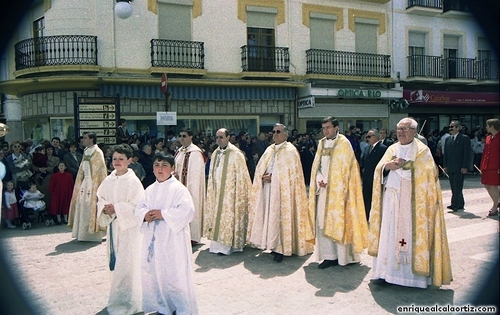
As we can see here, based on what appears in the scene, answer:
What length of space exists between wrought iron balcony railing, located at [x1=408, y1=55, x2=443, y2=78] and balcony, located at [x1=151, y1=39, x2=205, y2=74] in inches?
386

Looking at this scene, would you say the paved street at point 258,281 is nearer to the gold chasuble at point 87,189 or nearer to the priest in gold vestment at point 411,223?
the priest in gold vestment at point 411,223

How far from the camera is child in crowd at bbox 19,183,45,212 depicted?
8.77m

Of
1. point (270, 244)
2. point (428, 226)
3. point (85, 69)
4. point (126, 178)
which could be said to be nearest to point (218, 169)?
point (270, 244)

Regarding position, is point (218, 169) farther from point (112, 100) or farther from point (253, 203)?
point (112, 100)

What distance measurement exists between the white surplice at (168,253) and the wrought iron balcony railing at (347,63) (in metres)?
14.3

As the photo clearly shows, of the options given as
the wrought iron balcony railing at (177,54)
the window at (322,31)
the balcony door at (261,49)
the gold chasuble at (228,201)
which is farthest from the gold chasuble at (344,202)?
the window at (322,31)

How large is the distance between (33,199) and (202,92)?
826cm

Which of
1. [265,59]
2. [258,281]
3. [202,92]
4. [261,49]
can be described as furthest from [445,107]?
[258,281]

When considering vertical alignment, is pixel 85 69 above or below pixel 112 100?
above

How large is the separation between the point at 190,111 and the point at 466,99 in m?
13.1

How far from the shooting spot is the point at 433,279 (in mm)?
4676

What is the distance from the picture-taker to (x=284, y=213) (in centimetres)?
624

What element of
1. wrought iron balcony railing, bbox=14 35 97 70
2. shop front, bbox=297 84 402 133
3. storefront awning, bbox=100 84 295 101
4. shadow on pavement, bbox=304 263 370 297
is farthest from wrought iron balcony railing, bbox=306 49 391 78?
shadow on pavement, bbox=304 263 370 297

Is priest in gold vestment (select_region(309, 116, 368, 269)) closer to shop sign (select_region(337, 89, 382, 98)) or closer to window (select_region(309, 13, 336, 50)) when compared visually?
shop sign (select_region(337, 89, 382, 98))
